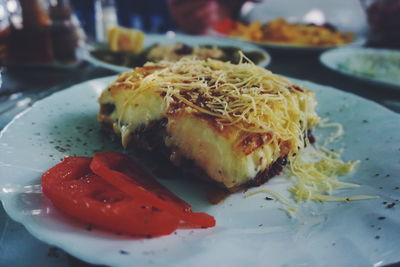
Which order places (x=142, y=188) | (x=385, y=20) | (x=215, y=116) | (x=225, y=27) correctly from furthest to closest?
(x=225, y=27)
(x=385, y=20)
(x=215, y=116)
(x=142, y=188)

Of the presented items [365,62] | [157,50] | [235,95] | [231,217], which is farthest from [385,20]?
[231,217]

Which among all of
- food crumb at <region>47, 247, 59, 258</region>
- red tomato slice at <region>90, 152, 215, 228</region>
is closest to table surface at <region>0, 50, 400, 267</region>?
food crumb at <region>47, 247, 59, 258</region>

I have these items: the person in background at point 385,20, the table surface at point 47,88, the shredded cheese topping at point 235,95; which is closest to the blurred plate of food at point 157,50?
the table surface at point 47,88

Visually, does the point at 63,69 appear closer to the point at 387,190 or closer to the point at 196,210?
the point at 196,210

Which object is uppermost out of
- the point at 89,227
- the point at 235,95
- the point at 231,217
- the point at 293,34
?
the point at 235,95

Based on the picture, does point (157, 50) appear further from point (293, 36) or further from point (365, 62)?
point (365, 62)

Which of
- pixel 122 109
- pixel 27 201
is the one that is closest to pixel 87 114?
pixel 122 109

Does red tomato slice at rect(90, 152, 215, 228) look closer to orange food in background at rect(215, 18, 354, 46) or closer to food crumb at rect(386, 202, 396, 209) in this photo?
food crumb at rect(386, 202, 396, 209)
